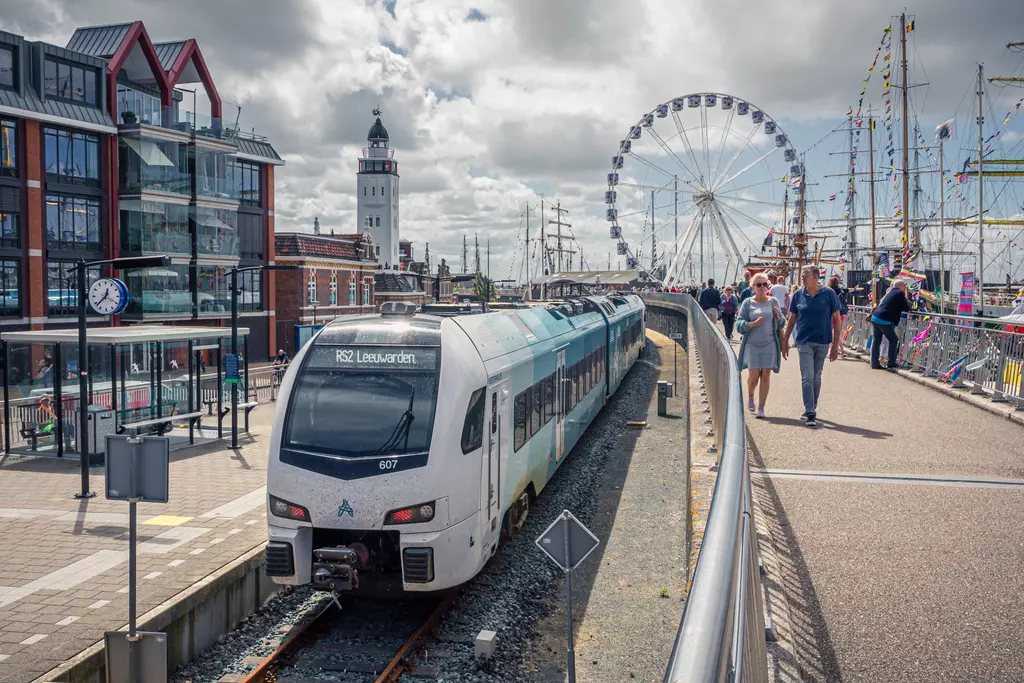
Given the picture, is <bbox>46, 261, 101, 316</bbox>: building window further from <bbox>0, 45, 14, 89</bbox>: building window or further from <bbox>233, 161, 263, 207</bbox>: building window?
<bbox>233, 161, 263, 207</bbox>: building window

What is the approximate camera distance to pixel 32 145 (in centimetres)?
3569

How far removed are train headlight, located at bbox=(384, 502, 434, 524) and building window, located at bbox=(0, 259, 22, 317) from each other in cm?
3170

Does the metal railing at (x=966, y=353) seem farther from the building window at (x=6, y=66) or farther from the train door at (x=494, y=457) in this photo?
the building window at (x=6, y=66)

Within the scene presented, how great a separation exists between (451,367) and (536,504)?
559 cm

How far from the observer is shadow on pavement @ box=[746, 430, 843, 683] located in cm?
443

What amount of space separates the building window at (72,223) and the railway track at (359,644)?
32759 millimetres

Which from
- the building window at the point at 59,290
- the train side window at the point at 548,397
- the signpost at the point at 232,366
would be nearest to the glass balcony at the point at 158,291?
the building window at the point at 59,290

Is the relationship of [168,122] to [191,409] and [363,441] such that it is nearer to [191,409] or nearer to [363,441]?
[191,409]

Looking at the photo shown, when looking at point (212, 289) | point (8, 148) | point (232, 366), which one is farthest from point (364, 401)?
point (212, 289)

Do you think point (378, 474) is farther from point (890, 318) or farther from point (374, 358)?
point (890, 318)

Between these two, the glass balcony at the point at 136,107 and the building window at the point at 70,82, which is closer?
the building window at the point at 70,82

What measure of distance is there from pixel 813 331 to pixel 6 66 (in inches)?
1338

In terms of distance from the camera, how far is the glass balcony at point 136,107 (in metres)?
40.3

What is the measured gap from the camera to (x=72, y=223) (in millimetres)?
38031
